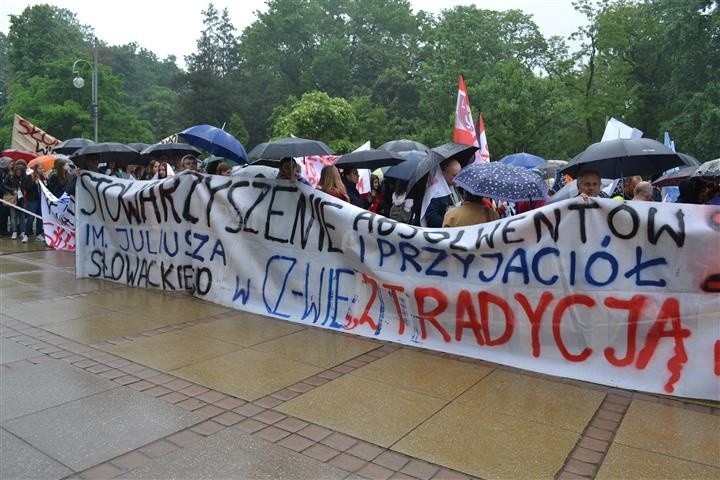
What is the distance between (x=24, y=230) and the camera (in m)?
12.5

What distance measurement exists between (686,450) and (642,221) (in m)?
1.64

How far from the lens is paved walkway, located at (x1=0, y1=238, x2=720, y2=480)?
3.25 m

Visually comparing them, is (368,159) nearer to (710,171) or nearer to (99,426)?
A: (710,171)

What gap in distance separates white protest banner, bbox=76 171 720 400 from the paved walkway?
21cm

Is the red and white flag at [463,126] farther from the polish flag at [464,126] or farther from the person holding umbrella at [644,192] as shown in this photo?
the person holding umbrella at [644,192]

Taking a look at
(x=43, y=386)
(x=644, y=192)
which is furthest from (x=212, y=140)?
(x=644, y=192)

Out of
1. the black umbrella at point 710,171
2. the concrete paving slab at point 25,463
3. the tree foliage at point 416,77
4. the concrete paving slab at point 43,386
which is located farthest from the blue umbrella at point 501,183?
the tree foliage at point 416,77

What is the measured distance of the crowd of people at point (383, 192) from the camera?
5.59 metres

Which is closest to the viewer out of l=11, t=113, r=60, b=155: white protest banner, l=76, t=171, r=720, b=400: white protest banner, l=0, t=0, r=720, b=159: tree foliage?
l=76, t=171, r=720, b=400: white protest banner

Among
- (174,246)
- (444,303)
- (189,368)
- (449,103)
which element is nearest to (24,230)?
(174,246)

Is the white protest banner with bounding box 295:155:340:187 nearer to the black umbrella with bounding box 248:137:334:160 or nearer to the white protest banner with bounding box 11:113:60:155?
the black umbrella with bounding box 248:137:334:160

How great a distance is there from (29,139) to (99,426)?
1902 centimetres

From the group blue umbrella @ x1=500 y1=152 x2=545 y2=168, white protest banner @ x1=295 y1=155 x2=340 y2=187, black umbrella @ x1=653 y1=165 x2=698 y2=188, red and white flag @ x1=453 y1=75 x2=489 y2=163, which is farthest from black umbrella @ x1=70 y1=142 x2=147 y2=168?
blue umbrella @ x1=500 y1=152 x2=545 y2=168

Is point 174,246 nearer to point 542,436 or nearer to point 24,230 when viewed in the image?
point 542,436
